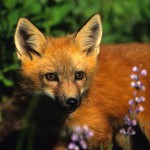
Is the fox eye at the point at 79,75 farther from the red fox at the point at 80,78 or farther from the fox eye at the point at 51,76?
the fox eye at the point at 51,76

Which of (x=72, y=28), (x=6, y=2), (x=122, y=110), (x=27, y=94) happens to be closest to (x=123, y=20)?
(x=72, y=28)

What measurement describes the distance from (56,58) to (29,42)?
0.39 metres

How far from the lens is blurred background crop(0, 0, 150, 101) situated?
686 cm

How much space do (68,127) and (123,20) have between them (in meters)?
3.87

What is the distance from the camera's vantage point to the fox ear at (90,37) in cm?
541

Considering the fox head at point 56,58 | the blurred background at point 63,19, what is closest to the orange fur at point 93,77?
the fox head at point 56,58

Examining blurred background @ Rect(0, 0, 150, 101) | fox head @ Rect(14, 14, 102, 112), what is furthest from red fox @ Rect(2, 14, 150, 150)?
blurred background @ Rect(0, 0, 150, 101)

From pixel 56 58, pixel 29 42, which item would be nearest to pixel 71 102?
pixel 56 58

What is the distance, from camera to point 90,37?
215 inches

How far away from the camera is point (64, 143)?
5.58m

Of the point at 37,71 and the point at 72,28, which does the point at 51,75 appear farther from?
the point at 72,28

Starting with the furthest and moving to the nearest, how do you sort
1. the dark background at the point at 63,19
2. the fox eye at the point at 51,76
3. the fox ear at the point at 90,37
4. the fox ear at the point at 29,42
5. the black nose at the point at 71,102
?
the dark background at the point at 63,19 < the fox ear at the point at 90,37 < the fox ear at the point at 29,42 < the fox eye at the point at 51,76 < the black nose at the point at 71,102

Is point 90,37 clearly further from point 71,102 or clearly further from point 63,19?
point 63,19

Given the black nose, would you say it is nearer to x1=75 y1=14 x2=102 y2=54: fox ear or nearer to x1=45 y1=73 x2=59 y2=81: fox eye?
x1=45 y1=73 x2=59 y2=81: fox eye
